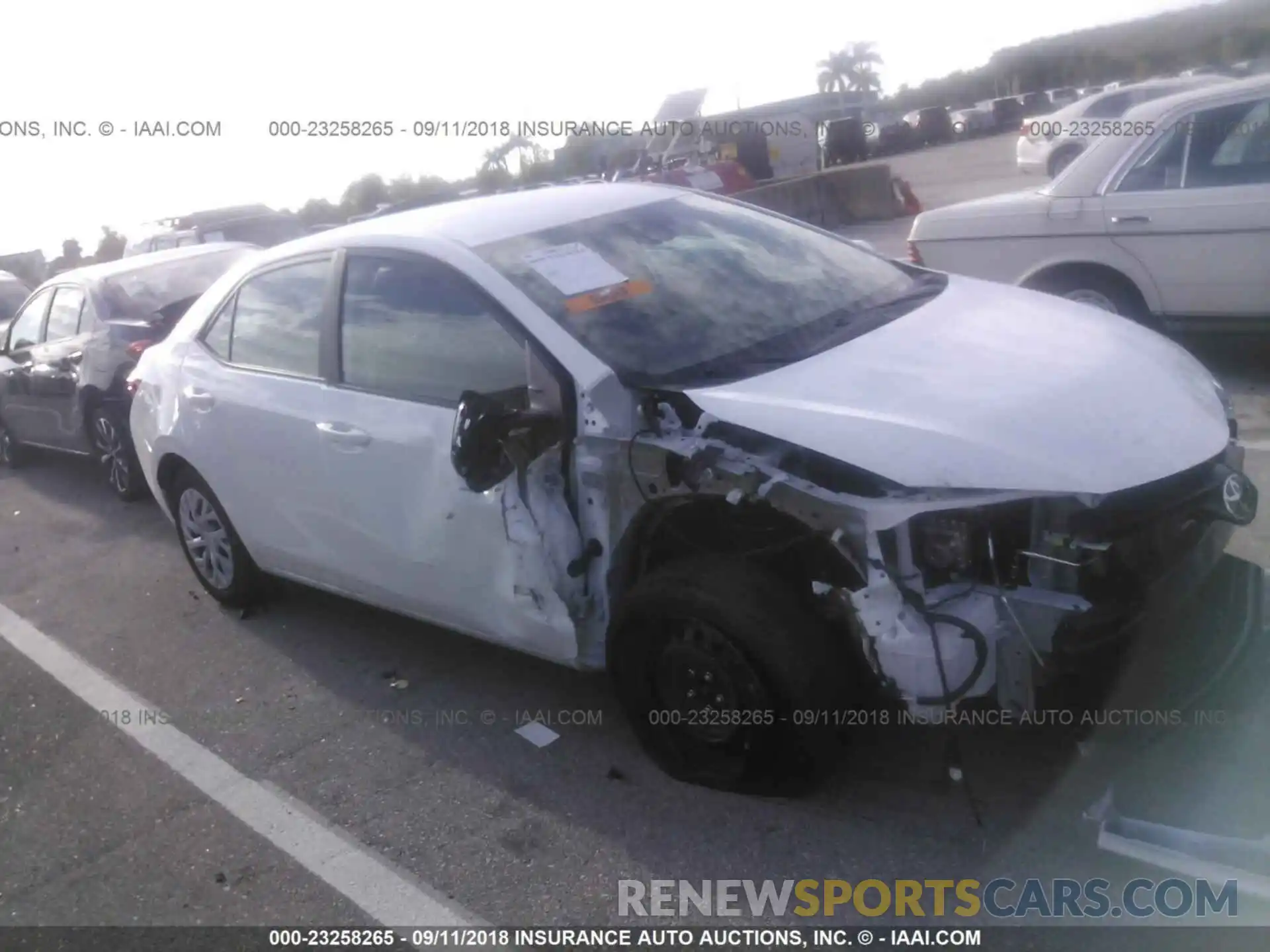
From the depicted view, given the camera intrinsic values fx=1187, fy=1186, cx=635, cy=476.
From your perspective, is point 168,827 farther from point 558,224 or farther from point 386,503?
point 558,224

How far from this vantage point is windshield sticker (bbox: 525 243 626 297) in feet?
12.4

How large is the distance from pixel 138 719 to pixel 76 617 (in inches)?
58.0

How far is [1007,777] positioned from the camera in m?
3.38

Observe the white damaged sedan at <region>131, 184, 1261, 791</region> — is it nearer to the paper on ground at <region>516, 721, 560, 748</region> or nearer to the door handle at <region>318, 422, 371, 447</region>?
the door handle at <region>318, 422, 371, 447</region>

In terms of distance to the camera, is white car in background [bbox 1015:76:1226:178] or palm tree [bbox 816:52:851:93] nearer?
white car in background [bbox 1015:76:1226:178]

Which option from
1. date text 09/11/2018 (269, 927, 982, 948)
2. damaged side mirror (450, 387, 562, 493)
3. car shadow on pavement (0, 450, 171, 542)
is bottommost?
car shadow on pavement (0, 450, 171, 542)

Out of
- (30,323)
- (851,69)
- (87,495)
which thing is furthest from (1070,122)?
(851,69)

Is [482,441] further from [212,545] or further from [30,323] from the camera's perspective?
[30,323]

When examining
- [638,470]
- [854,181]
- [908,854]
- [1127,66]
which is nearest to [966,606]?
[908,854]

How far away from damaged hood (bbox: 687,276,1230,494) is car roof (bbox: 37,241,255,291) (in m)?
5.93

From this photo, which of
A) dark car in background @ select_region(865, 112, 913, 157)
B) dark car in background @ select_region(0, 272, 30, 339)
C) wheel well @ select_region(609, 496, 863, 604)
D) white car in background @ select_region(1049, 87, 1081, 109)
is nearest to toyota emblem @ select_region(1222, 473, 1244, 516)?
wheel well @ select_region(609, 496, 863, 604)

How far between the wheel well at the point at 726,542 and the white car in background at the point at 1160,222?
165 inches

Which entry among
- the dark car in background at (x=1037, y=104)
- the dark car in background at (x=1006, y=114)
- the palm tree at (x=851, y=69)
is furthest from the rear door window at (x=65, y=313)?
the palm tree at (x=851, y=69)

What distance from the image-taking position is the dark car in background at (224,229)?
13.9 meters
